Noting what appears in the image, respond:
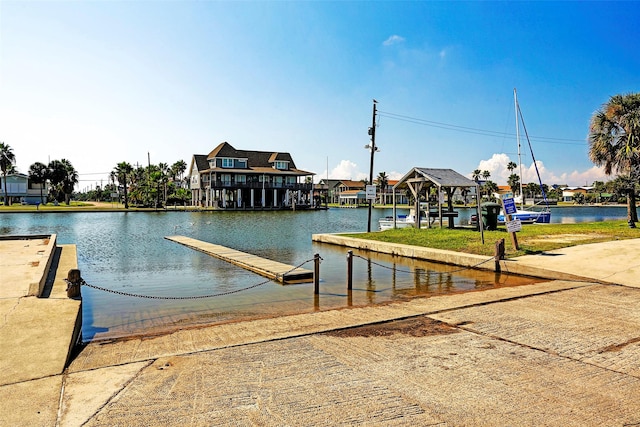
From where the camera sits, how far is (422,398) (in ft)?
15.1

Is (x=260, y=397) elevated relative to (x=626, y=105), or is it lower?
lower

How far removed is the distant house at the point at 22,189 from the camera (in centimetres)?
8800

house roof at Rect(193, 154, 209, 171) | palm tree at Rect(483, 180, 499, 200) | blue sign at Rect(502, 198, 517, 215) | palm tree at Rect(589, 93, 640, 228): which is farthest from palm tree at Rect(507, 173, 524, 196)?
blue sign at Rect(502, 198, 517, 215)

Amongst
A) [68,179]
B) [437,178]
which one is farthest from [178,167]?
[437,178]

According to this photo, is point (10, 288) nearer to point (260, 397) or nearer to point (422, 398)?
point (260, 397)

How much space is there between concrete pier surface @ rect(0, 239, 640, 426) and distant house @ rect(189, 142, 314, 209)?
6746 cm

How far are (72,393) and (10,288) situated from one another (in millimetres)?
6484

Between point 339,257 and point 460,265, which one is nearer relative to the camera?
point 460,265

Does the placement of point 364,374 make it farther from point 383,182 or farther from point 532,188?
point 532,188

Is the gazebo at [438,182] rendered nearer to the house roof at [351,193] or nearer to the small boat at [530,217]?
the small boat at [530,217]

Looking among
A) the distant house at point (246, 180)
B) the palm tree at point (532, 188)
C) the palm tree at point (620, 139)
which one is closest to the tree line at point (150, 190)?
the distant house at point (246, 180)

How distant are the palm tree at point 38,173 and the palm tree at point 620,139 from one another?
9524 centimetres

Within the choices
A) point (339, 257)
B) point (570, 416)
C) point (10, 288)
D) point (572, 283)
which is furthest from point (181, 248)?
point (570, 416)

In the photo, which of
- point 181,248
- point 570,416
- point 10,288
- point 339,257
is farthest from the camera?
point 181,248
